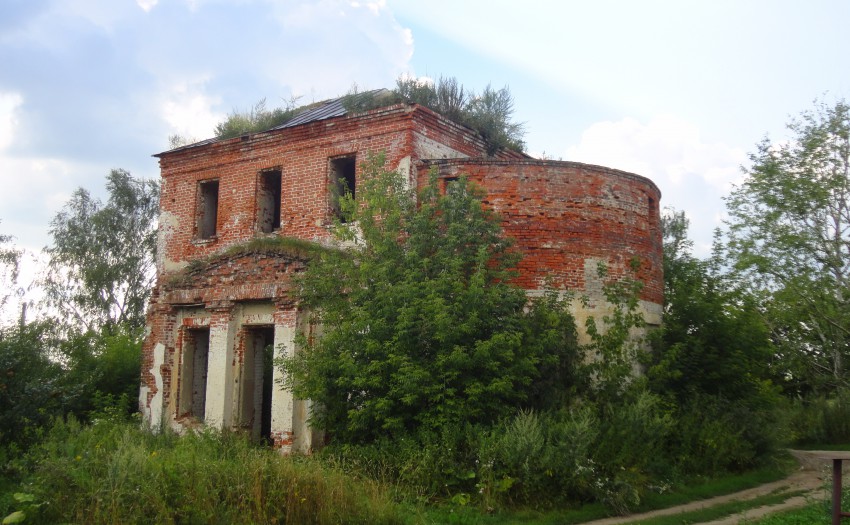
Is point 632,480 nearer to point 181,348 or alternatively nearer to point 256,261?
point 256,261

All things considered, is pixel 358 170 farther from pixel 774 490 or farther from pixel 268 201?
pixel 774 490

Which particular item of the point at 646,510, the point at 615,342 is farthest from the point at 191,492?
the point at 615,342

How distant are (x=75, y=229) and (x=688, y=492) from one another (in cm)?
2460

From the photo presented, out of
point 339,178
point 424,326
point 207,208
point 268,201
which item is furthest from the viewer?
point 207,208

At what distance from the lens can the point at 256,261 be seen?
52.7 ft

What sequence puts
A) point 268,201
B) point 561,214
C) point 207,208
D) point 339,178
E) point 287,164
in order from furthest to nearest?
1. point 207,208
2. point 268,201
3. point 287,164
4. point 339,178
5. point 561,214

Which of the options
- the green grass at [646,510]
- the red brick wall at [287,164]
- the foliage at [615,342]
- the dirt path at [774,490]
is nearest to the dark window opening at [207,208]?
the red brick wall at [287,164]

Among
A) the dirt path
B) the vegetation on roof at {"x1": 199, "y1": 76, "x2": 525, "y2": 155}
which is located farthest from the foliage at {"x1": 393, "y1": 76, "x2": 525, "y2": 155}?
the dirt path

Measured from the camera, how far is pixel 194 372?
57.6 ft

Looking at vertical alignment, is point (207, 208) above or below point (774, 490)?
above

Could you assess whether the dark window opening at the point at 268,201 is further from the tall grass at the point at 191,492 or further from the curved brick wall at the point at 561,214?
the tall grass at the point at 191,492

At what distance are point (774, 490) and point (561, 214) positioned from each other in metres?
6.00

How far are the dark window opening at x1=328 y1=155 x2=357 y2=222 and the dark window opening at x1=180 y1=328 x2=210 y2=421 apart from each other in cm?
425

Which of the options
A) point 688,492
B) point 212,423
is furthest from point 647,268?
point 212,423
